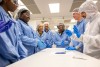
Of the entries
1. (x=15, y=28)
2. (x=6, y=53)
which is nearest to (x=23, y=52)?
(x=15, y=28)

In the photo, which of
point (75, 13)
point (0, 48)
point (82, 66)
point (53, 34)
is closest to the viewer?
point (82, 66)

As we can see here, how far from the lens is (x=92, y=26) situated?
2.32 m

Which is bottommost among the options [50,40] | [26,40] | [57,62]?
[50,40]


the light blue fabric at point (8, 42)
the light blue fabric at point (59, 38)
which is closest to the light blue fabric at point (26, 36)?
the light blue fabric at point (8, 42)

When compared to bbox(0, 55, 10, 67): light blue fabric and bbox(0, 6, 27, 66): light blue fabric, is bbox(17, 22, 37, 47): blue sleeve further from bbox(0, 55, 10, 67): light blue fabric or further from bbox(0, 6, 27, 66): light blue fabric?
bbox(0, 55, 10, 67): light blue fabric

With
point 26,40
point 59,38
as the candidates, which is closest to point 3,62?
point 26,40

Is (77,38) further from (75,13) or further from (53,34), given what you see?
(53,34)

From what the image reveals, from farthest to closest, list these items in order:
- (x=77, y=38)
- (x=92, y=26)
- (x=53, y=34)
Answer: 1. (x=53, y=34)
2. (x=77, y=38)
3. (x=92, y=26)

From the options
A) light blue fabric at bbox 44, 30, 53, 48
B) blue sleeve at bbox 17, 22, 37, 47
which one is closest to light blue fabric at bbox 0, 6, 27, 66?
blue sleeve at bbox 17, 22, 37, 47

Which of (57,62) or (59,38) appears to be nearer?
(57,62)

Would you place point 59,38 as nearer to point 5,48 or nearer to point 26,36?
point 26,36

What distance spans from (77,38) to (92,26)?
30cm

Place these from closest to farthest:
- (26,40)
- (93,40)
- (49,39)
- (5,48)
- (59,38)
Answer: (5,48) → (93,40) → (26,40) → (59,38) → (49,39)

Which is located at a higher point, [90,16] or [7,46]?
[90,16]
